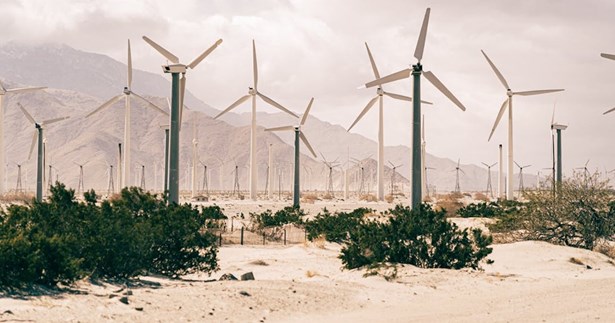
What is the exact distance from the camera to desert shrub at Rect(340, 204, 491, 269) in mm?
25344

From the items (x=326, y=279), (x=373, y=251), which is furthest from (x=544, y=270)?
(x=326, y=279)

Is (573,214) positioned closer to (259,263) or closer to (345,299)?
(259,263)

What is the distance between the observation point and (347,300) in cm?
1867

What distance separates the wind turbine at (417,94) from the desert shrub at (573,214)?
241 inches

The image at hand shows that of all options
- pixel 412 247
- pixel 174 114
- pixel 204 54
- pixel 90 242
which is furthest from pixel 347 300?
pixel 204 54

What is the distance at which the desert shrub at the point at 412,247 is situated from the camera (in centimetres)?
2534

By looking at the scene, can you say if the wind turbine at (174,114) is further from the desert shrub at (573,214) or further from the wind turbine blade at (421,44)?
the desert shrub at (573,214)

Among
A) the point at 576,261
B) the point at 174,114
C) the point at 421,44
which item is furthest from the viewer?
the point at 421,44

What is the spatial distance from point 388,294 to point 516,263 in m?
11.3

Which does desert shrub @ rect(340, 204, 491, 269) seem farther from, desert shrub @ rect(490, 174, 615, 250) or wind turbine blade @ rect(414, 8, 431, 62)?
wind turbine blade @ rect(414, 8, 431, 62)

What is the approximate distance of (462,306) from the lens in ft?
58.1

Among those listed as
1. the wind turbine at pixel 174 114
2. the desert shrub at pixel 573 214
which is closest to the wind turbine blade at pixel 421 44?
the desert shrub at pixel 573 214

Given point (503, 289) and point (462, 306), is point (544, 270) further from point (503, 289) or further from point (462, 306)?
point (462, 306)

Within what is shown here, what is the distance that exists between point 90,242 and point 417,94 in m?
18.4
